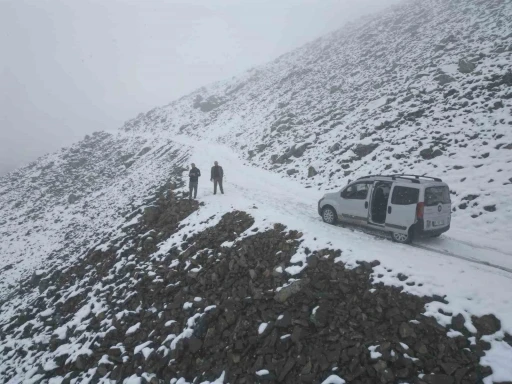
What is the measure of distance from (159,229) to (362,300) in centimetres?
954

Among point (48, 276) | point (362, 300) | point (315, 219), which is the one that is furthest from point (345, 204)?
point (48, 276)

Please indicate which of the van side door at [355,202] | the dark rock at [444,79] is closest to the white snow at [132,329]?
the van side door at [355,202]

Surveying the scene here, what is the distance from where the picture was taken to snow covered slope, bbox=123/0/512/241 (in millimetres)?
12859

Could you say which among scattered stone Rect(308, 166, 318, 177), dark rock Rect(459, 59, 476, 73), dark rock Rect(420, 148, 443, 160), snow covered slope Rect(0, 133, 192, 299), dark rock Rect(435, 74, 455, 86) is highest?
dark rock Rect(459, 59, 476, 73)

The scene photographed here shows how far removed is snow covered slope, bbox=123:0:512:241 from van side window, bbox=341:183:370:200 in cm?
439

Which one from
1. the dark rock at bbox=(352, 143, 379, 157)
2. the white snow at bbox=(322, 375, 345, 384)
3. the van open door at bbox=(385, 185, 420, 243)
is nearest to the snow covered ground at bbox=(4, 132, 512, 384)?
the van open door at bbox=(385, 185, 420, 243)

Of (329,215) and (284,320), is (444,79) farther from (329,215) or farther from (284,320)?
(284,320)

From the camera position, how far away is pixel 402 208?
8484 mm

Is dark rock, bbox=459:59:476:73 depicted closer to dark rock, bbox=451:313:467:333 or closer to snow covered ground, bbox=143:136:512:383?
snow covered ground, bbox=143:136:512:383

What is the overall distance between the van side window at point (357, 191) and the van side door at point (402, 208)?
97 cm

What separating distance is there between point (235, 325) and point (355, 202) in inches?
232

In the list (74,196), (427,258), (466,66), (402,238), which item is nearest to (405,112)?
(466,66)

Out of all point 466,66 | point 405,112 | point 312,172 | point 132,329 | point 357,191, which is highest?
point 466,66

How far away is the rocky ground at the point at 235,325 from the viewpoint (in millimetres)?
4930
